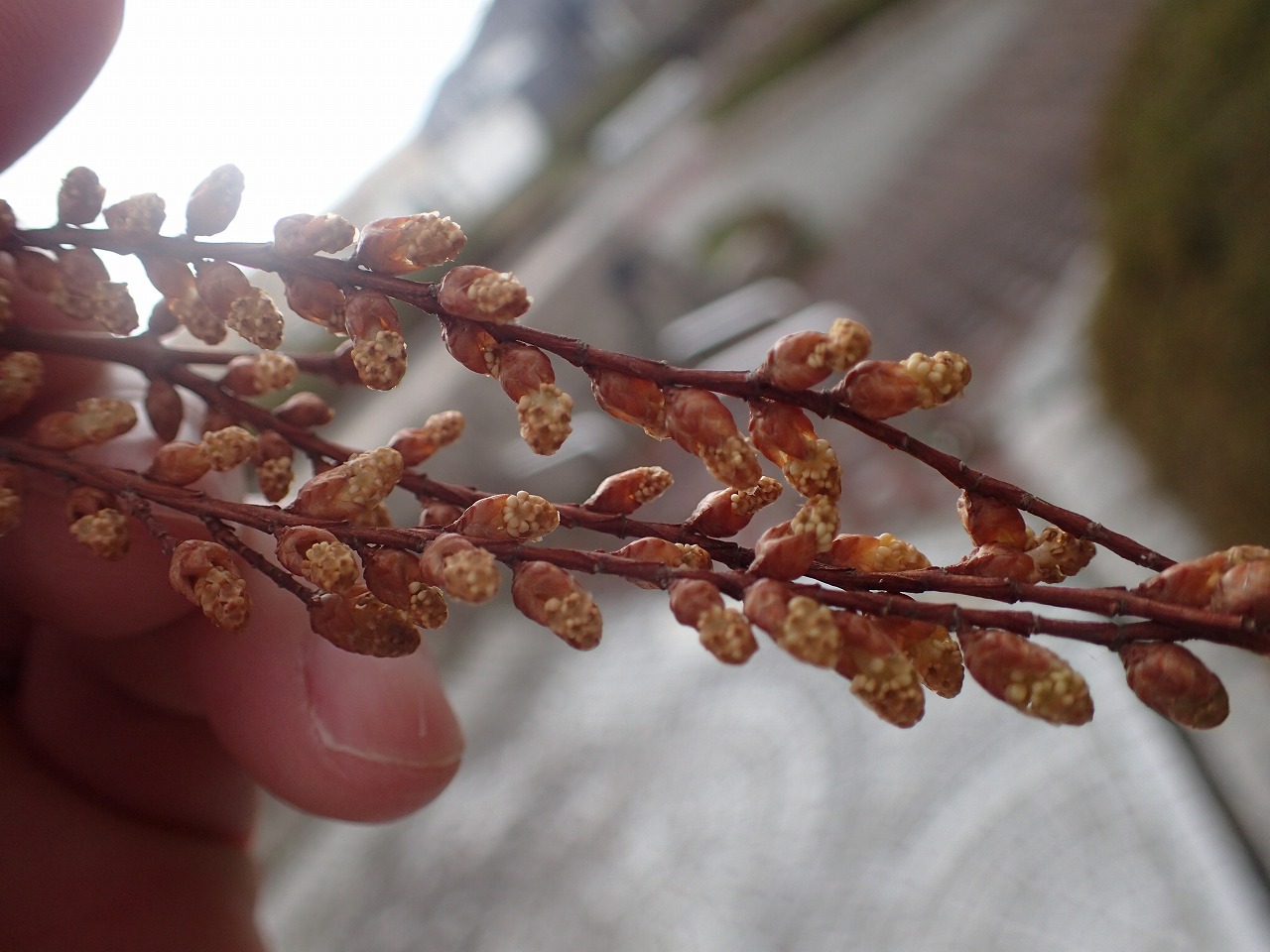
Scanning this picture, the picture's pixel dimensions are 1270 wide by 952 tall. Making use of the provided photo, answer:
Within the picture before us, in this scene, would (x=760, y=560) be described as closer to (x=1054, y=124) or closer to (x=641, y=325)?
(x=641, y=325)

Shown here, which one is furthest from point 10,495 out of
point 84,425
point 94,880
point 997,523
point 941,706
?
point 941,706

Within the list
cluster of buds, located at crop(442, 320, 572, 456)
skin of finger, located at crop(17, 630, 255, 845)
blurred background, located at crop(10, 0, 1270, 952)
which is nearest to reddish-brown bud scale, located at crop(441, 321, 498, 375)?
cluster of buds, located at crop(442, 320, 572, 456)

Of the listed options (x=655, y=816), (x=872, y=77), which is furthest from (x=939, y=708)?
(x=872, y=77)

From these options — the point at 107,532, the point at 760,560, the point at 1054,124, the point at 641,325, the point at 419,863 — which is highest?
the point at 107,532

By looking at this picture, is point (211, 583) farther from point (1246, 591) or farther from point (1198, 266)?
point (1198, 266)

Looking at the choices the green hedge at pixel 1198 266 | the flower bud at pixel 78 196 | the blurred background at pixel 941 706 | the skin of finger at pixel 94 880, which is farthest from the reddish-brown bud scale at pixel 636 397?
the green hedge at pixel 1198 266

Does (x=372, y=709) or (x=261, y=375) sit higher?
(x=261, y=375)

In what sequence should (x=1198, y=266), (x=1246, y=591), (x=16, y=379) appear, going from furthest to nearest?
(x=1198, y=266) → (x=16, y=379) → (x=1246, y=591)
